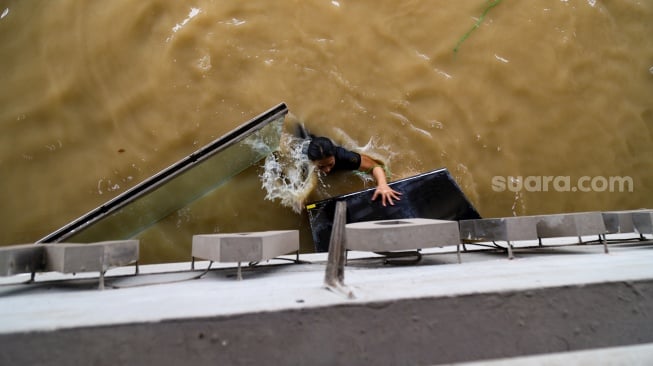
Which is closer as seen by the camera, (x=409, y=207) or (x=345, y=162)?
(x=409, y=207)

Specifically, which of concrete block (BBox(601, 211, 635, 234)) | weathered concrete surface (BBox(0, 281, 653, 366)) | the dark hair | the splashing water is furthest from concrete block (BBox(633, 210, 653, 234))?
the splashing water

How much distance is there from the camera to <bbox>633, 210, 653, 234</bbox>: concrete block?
1.93m

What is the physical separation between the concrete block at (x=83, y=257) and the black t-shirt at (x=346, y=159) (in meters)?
1.71

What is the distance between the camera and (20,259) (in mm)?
1459

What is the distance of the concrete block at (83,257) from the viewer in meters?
1.41

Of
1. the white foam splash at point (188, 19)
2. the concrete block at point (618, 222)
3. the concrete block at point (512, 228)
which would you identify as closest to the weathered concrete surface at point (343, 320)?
the concrete block at point (512, 228)

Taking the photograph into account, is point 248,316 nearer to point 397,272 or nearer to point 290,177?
point 397,272

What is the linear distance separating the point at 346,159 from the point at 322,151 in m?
0.21

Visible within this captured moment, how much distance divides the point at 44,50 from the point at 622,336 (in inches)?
148

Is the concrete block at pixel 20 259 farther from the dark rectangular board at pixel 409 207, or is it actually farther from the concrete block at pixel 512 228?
the concrete block at pixel 512 228

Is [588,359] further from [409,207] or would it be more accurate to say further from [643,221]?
[409,207]

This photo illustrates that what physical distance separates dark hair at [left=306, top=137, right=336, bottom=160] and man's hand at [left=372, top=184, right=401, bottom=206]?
450 mm

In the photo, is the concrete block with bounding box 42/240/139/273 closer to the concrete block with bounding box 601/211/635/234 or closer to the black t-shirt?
the black t-shirt

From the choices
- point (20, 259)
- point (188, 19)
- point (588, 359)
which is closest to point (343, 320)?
point (588, 359)
